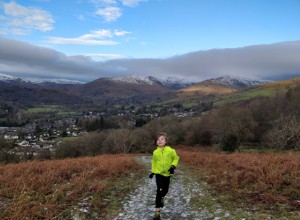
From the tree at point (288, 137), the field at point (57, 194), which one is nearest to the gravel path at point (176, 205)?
the field at point (57, 194)

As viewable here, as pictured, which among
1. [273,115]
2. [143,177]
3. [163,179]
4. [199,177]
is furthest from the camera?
[273,115]

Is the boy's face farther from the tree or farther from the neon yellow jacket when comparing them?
the tree

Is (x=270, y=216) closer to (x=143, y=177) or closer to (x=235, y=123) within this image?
(x=143, y=177)

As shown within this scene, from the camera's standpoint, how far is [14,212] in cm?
921

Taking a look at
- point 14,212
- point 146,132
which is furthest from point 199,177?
point 146,132

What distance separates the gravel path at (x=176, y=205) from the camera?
1036 cm

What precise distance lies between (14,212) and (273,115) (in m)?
82.0

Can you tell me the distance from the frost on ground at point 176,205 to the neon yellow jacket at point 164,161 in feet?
5.33

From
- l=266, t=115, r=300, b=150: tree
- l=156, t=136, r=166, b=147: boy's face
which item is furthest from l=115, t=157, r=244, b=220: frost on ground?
l=266, t=115, r=300, b=150: tree

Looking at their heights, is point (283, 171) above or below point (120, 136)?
above

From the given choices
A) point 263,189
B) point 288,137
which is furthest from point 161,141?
point 288,137

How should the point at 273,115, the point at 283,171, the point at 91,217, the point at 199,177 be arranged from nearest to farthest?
the point at 91,217, the point at 283,171, the point at 199,177, the point at 273,115

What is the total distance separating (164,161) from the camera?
35.2 ft

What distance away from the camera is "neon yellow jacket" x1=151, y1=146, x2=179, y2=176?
10.7m
